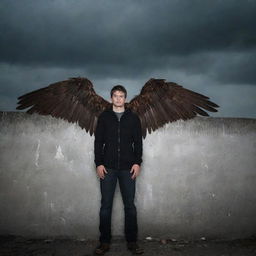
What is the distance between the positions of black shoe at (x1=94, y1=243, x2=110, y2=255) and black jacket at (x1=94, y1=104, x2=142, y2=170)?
1133 mm

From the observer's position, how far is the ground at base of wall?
397 centimetres

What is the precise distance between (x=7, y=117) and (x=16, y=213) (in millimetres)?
1555

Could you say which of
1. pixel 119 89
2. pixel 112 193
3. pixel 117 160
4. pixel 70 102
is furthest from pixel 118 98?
pixel 112 193

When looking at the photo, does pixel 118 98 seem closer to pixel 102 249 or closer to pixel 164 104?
pixel 164 104

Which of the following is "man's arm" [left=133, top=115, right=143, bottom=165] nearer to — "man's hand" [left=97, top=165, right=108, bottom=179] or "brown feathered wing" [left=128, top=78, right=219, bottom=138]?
"man's hand" [left=97, top=165, right=108, bottom=179]

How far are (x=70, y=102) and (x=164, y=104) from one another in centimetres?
154

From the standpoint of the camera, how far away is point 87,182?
4480 mm

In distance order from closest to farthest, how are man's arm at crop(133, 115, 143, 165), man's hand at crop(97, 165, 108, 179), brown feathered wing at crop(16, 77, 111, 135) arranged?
man's hand at crop(97, 165, 108, 179) → man's arm at crop(133, 115, 143, 165) → brown feathered wing at crop(16, 77, 111, 135)

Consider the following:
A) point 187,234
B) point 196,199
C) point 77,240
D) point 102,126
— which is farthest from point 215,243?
point 102,126

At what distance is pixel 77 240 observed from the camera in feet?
14.6

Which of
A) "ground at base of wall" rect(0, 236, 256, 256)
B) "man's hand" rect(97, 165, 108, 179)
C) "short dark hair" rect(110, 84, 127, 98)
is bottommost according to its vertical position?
"ground at base of wall" rect(0, 236, 256, 256)

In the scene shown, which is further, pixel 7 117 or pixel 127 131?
pixel 7 117

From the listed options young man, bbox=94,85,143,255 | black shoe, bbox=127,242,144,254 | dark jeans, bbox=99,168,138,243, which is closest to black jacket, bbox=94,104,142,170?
young man, bbox=94,85,143,255

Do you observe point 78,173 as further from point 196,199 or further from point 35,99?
point 196,199
